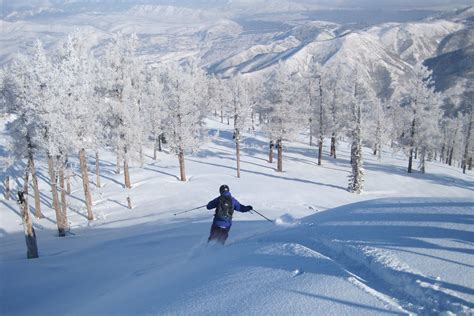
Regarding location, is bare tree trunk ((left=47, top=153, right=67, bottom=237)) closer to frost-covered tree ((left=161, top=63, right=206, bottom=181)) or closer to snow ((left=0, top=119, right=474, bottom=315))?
snow ((left=0, top=119, right=474, bottom=315))

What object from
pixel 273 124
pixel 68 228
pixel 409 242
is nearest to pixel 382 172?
pixel 273 124

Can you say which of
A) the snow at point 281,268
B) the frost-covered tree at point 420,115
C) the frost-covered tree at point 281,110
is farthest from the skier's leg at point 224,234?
the frost-covered tree at point 420,115

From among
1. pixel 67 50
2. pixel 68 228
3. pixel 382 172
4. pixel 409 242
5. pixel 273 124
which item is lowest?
pixel 382 172

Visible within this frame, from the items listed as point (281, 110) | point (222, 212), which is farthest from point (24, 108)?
point (281, 110)

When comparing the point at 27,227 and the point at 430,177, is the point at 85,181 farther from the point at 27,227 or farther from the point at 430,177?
the point at 430,177

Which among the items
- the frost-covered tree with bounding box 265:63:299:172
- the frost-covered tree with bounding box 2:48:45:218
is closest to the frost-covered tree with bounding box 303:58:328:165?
the frost-covered tree with bounding box 265:63:299:172

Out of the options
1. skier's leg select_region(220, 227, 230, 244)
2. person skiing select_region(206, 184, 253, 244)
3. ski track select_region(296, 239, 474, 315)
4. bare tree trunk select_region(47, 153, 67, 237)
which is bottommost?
bare tree trunk select_region(47, 153, 67, 237)

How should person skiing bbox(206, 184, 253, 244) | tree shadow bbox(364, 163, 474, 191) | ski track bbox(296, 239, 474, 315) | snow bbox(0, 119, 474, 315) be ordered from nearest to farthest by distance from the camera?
ski track bbox(296, 239, 474, 315) → snow bbox(0, 119, 474, 315) → person skiing bbox(206, 184, 253, 244) → tree shadow bbox(364, 163, 474, 191)

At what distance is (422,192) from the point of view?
36.0 meters

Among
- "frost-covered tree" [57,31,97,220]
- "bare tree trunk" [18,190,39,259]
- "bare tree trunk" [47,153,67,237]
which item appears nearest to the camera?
"bare tree trunk" [18,190,39,259]

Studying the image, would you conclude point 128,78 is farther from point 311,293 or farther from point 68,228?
point 311,293

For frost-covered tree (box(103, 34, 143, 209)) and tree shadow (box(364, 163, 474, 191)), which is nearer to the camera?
frost-covered tree (box(103, 34, 143, 209))

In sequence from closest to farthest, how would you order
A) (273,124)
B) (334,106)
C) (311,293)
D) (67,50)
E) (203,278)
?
(311,293), (203,278), (67,50), (273,124), (334,106)

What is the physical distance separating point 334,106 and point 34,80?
37.4m
